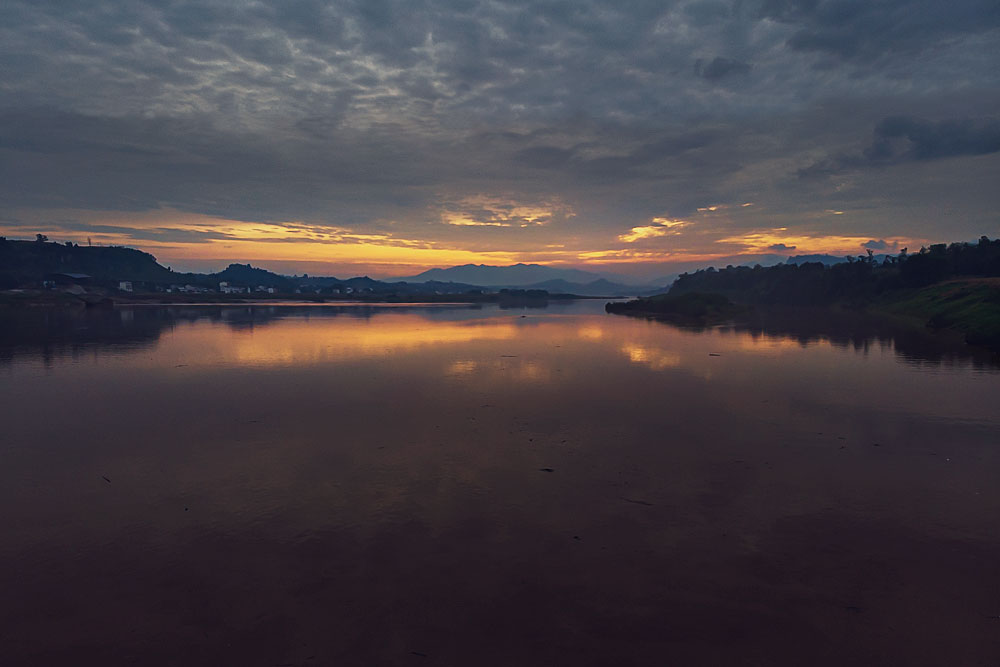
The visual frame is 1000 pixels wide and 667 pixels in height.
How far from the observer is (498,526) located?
1460 centimetres

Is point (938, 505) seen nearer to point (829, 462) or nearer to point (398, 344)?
point (829, 462)

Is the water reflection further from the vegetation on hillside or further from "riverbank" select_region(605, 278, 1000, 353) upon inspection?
the vegetation on hillside

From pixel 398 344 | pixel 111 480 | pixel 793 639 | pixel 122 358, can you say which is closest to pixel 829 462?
pixel 793 639

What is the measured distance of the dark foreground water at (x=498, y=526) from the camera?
33.7ft

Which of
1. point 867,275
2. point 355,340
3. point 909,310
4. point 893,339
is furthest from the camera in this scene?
point 867,275

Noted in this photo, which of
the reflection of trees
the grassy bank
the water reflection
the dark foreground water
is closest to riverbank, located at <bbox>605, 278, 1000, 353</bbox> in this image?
the grassy bank

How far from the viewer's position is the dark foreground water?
1026 centimetres

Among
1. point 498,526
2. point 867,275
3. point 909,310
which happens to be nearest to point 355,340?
point 498,526

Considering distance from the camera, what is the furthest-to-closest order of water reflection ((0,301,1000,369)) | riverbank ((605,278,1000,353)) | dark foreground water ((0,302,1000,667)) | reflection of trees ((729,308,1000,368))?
1. riverbank ((605,278,1000,353))
2. water reflection ((0,301,1000,369))
3. reflection of trees ((729,308,1000,368))
4. dark foreground water ((0,302,1000,667))

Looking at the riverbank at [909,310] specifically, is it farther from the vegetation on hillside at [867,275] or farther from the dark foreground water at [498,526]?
the dark foreground water at [498,526]

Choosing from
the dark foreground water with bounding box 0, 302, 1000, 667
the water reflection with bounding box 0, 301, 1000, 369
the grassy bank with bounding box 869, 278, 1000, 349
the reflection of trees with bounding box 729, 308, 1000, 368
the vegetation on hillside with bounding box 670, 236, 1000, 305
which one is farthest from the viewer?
the vegetation on hillside with bounding box 670, 236, 1000, 305

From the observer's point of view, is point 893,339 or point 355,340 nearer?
point 893,339

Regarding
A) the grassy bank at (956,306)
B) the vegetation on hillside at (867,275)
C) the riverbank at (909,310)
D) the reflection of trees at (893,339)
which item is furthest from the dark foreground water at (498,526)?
the vegetation on hillside at (867,275)

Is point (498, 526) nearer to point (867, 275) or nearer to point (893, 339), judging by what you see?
point (893, 339)
